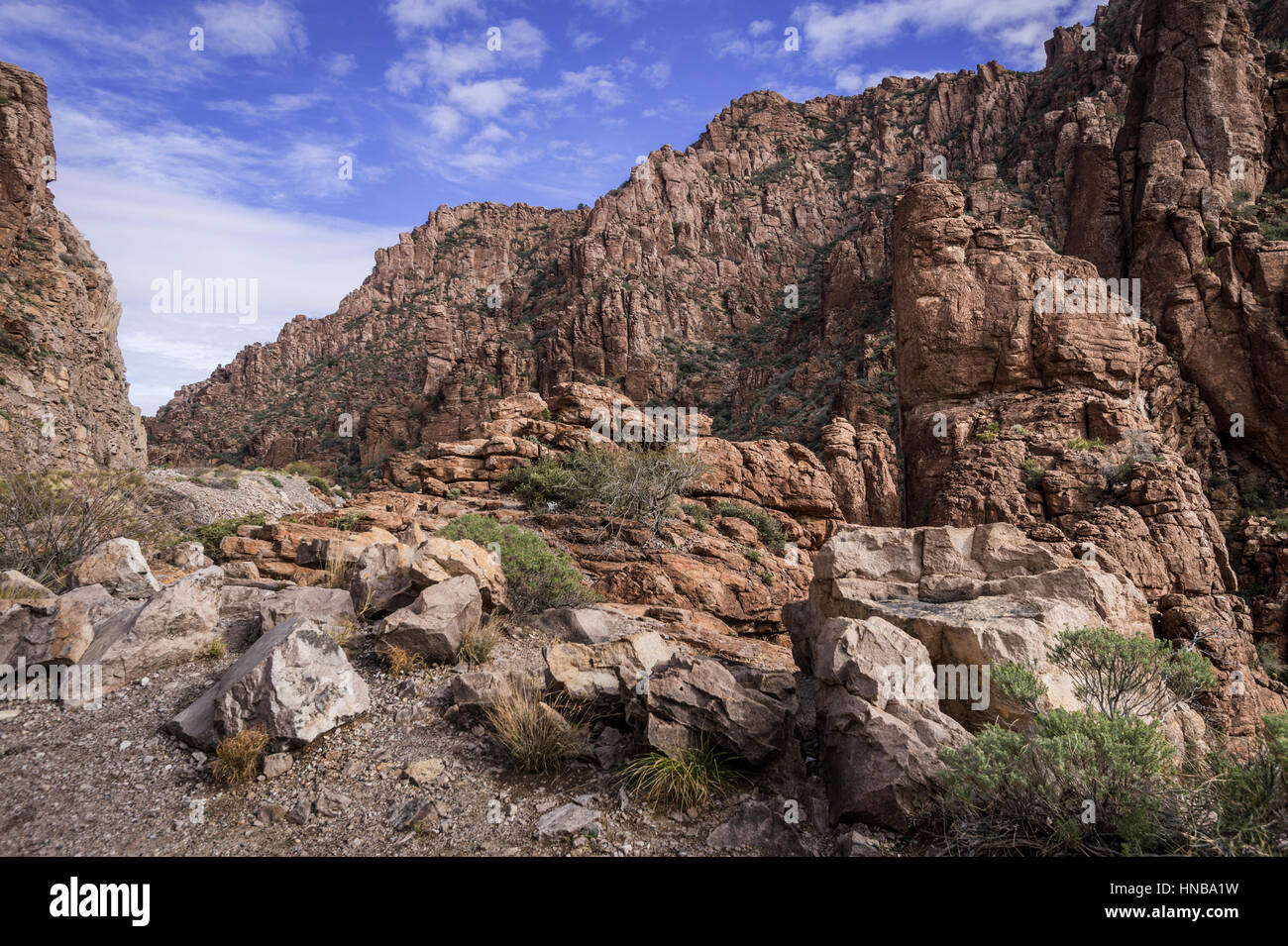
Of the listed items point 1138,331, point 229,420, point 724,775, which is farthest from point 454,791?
point 229,420

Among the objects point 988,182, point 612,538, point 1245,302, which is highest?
point 988,182

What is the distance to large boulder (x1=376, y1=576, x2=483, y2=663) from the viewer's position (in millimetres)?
6465

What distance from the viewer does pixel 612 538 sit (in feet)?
41.3

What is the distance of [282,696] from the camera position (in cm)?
498

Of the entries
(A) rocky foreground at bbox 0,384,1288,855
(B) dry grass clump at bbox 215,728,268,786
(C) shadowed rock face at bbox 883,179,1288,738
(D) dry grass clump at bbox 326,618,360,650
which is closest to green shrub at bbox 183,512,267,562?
(A) rocky foreground at bbox 0,384,1288,855

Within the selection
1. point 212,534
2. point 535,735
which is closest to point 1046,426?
point 535,735

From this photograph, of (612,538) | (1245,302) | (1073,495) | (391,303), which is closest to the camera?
(612,538)

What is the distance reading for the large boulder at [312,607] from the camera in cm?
674

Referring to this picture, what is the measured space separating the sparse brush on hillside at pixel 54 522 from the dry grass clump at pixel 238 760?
5.45 m

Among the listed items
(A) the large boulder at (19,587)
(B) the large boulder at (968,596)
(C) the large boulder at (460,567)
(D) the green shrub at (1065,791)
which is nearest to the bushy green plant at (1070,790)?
(D) the green shrub at (1065,791)

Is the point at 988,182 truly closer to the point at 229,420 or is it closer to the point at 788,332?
the point at 788,332

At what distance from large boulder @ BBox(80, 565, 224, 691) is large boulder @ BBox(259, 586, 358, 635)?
54 centimetres

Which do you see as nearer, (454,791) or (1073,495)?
(454,791)

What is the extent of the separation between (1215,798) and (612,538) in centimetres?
989
